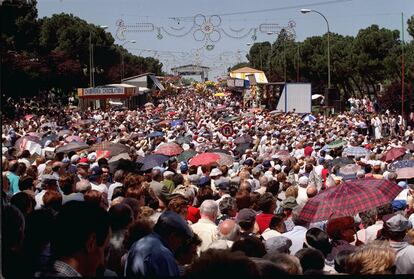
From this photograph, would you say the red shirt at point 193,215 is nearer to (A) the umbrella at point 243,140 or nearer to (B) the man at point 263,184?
(B) the man at point 263,184

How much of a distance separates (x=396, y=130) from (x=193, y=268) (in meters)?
36.2

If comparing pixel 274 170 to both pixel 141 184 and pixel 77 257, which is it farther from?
pixel 77 257

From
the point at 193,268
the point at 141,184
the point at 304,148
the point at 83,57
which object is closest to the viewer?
the point at 193,268

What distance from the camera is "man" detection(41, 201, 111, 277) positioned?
166 inches

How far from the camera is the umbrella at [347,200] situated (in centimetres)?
816

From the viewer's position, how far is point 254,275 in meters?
3.62

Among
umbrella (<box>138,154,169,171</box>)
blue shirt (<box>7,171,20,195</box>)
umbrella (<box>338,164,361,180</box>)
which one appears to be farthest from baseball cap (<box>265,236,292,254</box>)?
umbrella (<box>138,154,169,171</box>)

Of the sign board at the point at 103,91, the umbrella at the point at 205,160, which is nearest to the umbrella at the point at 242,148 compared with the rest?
the umbrella at the point at 205,160

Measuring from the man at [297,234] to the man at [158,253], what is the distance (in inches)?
61.5

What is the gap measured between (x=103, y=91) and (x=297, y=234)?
38.1 meters

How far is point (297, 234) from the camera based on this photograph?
7.25 m

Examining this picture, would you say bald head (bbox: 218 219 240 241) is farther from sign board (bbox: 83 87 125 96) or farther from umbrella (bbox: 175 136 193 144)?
sign board (bbox: 83 87 125 96)

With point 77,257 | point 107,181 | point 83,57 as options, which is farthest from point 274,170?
point 83,57

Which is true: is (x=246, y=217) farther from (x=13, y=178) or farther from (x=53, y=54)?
(x=53, y=54)
